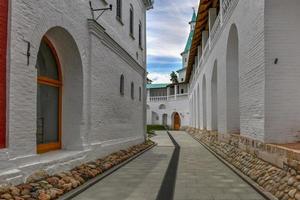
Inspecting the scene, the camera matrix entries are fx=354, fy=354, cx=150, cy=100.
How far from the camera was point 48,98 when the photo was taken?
29.7ft

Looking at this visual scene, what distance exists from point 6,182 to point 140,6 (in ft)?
52.8

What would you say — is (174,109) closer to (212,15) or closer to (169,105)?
(169,105)

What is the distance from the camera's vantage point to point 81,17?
31.5 feet

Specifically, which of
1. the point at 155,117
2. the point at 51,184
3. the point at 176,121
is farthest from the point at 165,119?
the point at 51,184

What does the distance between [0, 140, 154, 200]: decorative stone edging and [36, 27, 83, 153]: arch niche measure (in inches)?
36.8

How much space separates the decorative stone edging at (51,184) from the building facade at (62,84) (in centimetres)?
17

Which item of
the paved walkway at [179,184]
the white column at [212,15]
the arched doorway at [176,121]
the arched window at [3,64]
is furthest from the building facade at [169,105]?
the arched window at [3,64]

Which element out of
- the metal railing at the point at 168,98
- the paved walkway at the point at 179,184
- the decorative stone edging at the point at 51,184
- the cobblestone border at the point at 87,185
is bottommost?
the paved walkway at the point at 179,184

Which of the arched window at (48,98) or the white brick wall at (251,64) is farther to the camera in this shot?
the arched window at (48,98)

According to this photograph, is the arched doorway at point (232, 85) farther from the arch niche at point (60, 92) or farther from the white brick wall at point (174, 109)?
the white brick wall at point (174, 109)

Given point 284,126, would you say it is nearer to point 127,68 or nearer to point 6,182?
point 6,182

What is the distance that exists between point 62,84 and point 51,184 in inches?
142

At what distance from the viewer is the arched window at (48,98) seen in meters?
8.62

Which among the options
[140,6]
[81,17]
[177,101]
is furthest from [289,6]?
[177,101]
